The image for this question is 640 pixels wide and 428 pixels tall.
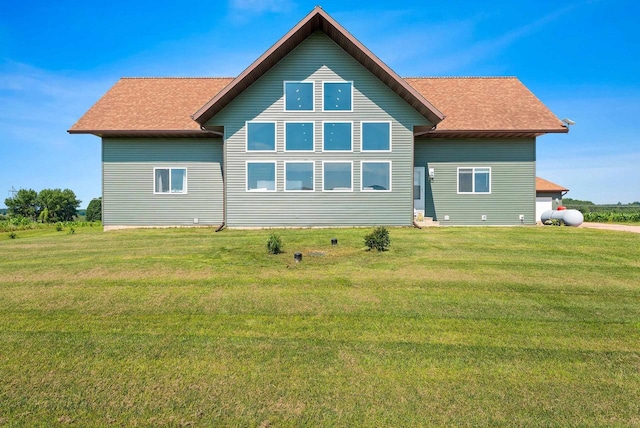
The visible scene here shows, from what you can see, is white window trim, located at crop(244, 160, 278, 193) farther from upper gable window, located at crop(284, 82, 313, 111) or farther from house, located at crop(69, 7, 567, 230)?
upper gable window, located at crop(284, 82, 313, 111)

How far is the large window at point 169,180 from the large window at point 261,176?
361 centimetres

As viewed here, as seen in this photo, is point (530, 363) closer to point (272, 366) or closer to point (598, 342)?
point (598, 342)

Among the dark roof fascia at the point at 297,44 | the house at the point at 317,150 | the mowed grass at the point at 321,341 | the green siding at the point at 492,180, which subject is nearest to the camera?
the mowed grass at the point at 321,341

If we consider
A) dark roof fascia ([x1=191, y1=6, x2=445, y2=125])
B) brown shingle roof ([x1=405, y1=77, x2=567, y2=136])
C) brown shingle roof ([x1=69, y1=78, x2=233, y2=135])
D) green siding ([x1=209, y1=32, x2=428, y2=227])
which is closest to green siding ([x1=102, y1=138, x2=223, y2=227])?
brown shingle roof ([x1=69, y1=78, x2=233, y2=135])

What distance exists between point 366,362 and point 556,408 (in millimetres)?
1971

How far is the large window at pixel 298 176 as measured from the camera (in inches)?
618

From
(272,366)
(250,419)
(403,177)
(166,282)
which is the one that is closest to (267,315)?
(272,366)

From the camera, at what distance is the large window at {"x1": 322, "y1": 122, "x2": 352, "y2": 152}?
15625mm

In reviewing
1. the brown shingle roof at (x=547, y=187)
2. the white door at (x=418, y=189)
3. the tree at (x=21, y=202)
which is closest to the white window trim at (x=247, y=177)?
the white door at (x=418, y=189)

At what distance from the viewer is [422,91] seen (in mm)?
19453

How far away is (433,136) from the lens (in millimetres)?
17047

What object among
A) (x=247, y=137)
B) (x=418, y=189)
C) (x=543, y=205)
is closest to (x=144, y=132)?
(x=247, y=137)

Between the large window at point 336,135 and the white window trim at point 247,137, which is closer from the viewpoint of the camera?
the white window trim at point 247,137

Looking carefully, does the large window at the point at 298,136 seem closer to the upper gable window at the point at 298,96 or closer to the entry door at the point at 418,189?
the upper gable window at the point at 298,96
